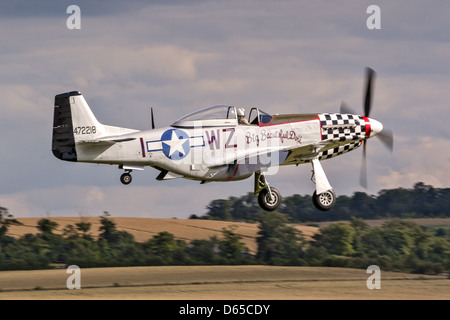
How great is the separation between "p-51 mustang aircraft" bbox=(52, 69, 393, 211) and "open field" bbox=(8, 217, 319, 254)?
30520 mm

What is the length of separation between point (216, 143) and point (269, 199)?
251 cm

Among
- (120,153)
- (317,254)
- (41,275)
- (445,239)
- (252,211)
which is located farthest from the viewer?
(252,211)

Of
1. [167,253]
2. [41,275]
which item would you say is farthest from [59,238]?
[41,275]

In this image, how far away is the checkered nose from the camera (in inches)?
968

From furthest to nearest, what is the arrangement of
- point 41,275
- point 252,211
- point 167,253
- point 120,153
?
point 252,211
point 167,253
point 41,275
point 120,153

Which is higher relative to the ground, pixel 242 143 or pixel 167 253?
pixel 242 143

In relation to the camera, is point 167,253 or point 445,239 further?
point 445,239

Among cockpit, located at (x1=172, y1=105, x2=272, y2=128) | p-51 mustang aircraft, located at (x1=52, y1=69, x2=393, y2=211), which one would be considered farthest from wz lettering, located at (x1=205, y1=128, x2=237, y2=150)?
cockpit, located at (x1=172, y1=105, x2=272, y2=128)

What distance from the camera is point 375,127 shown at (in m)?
24.6

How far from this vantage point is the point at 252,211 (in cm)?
8031

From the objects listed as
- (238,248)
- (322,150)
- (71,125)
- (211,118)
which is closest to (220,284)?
(322,150)

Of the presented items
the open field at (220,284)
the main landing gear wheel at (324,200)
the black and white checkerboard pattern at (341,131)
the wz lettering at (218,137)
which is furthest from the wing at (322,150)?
the open field at (220,284)

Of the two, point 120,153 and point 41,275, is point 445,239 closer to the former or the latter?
point 41,275

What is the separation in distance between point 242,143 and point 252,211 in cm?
5800
